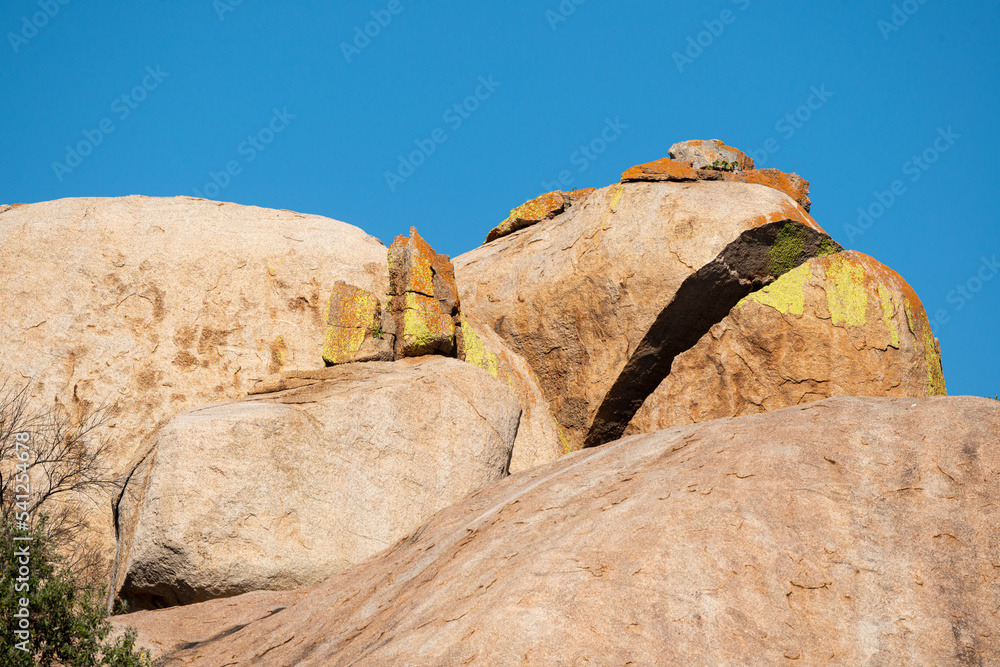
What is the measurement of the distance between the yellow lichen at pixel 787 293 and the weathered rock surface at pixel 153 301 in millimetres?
8070

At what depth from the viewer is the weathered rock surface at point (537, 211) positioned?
24750mm

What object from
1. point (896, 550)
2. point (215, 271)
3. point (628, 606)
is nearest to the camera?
point (628, 606)

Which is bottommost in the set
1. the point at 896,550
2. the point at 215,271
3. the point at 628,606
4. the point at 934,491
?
the point at 628,606

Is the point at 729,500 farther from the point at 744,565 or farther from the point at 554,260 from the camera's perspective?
the point at 554,260

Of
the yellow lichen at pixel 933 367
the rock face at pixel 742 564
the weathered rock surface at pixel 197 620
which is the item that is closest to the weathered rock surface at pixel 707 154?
the yellow lichen at pixel 933 367

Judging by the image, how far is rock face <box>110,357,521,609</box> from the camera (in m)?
14.1

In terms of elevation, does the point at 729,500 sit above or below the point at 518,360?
below

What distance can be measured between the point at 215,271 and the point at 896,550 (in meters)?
15.6

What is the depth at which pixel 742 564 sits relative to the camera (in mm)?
8375

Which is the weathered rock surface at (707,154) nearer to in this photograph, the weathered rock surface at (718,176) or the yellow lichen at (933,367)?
the weathered rock surface at (718,176)

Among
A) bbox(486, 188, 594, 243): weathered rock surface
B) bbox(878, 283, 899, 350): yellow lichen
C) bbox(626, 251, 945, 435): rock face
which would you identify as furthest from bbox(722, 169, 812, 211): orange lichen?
bbox(486, 188, 594, 243): weathered rock surface

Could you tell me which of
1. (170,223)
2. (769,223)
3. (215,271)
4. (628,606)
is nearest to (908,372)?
(769,223)

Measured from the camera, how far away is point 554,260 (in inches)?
852

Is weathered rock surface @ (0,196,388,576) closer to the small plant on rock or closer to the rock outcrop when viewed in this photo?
the rock outcrop
